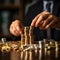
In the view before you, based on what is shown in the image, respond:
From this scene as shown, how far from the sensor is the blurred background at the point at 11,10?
288 centimetres

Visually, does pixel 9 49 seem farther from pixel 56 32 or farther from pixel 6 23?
pixel 6 23

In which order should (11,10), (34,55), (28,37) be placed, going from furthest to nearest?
(11,10) → (28,37) → (34,55)

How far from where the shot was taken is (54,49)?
120 centimetres

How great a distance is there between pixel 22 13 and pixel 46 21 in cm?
155

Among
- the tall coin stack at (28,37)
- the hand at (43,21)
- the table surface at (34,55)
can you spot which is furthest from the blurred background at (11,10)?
the table surface at (34,55)

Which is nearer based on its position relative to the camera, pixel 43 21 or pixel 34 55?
pixel 34 55

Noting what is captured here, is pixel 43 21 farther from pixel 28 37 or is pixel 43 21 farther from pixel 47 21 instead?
pixel 28 37

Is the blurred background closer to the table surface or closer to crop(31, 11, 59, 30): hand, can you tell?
crop(31, 11, 59, 30): hand

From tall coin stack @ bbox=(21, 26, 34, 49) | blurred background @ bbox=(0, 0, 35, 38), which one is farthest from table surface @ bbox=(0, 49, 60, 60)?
blurred background @ bbox=(0, 0, 35, 38)

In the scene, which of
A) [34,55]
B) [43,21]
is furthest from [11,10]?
[34,55]

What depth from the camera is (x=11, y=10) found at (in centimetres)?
298

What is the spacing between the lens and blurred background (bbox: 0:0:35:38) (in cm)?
288

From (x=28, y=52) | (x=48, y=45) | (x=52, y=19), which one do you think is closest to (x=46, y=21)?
(x=52, y=19)

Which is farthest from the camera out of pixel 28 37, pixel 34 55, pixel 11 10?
pixel 11 10
